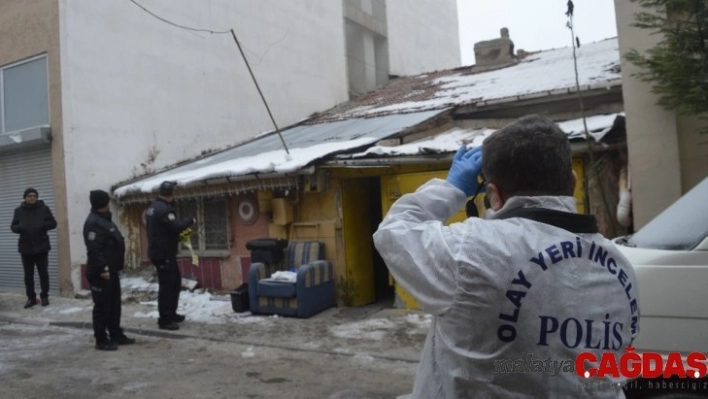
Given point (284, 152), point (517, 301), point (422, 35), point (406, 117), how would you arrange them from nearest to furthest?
point (517, 301)
point (284, 152)
point (406, 117)
point (422, 35)

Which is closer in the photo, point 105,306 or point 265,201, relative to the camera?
point 105,306

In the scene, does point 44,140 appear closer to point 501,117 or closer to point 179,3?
point 179,3

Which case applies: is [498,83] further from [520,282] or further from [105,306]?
[520,282]

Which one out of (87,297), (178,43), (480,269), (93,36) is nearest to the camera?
(480,269)

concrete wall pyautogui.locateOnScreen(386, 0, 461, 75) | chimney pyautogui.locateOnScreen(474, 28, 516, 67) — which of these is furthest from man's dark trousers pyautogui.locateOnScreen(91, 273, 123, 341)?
concrete wall pyautogui.locateOnScreen(386, 0, 461, 75)

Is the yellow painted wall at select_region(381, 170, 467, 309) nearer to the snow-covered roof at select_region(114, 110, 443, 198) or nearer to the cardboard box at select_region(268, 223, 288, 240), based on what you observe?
the snow-covered roof at select_region(114, 110, 443, 198)

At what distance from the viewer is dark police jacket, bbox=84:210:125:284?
244 inches

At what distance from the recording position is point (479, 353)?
1298 millimetres

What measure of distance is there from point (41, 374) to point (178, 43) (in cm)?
876

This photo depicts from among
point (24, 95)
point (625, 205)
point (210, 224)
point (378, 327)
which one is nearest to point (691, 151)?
point (625, 205)

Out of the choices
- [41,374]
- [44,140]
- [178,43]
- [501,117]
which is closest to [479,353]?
[41,374]

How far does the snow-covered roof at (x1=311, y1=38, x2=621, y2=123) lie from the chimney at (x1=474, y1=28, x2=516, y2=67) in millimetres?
302

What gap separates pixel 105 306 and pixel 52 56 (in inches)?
240

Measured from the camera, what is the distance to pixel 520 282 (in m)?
1.28
